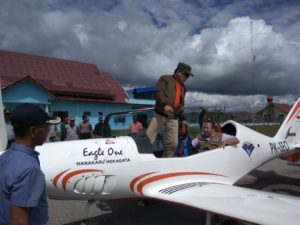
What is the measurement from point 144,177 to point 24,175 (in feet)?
9.17

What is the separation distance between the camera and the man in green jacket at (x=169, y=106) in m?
4.85

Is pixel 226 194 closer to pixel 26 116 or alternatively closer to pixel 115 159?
pixel 115 159

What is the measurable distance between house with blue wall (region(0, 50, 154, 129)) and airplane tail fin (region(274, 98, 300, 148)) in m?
21.9

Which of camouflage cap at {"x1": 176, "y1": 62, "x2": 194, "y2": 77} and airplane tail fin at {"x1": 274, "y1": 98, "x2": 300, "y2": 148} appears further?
airplane tail fin at {"x1": 274, "y1": 98, "x2": 300, "y2": 148}

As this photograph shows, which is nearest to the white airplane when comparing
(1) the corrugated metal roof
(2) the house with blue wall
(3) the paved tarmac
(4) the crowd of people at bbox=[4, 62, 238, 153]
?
(4) the crowd of people at bbox=[4, 62, 238, 153]

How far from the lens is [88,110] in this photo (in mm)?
30188

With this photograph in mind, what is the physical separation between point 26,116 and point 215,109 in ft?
13.9

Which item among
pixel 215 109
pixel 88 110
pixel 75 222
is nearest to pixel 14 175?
pixel 75 222

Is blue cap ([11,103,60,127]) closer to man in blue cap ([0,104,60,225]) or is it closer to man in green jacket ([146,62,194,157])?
man in blue cap ([0,104,60,225])

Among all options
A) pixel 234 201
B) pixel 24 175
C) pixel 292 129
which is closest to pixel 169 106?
pixel 234 201

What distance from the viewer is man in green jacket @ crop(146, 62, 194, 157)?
15.9ft

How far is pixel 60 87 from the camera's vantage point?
95.9 feet

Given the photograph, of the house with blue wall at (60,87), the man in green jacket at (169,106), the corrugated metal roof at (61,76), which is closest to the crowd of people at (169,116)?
the man in green jacket at (169,106)

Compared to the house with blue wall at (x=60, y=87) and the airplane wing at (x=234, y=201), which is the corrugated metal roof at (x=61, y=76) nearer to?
the house with blue wall at (x=60, y=87)
